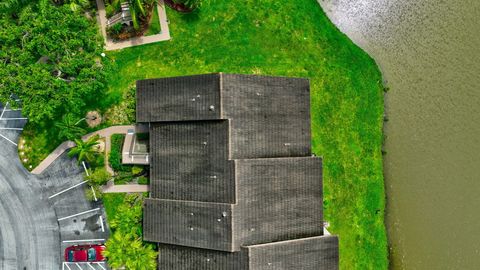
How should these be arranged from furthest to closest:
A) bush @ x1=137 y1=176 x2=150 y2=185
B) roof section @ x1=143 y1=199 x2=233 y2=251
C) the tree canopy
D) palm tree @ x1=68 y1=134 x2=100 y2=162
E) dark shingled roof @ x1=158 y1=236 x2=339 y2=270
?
bush @ x1=137 y1=176 x2=150 y2=185 → palm tree @ x1=68 y1=134 x2=100 y2=162 → dark shingled roof @ x1=158 y1=236 x2=339 y2=270 → roof section @ x1=143 y1=199 x2=233 y2=251 → the tree canopy

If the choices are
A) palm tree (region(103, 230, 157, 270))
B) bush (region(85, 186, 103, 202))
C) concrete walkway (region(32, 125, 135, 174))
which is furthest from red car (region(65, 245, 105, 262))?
concrete walkway (region(32, 125, 135, 174))

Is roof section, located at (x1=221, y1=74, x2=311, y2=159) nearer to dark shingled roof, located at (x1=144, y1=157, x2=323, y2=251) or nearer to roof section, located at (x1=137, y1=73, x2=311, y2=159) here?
roof section, located at (x1=137, y1=73, x2=311, y2=159)

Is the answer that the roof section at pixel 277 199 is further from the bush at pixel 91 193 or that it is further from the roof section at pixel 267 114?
the bush at pixel 91 193

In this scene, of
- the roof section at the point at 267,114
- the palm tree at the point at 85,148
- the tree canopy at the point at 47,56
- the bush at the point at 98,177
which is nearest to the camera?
the tree canopy at the point at 47,56

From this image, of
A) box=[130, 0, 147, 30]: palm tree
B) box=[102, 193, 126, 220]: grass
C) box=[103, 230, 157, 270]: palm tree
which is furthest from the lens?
box=[102, 193, 126, 220]: grass

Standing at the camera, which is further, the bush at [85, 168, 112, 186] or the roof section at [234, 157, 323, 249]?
the bush at [85, 168, 112, 186]

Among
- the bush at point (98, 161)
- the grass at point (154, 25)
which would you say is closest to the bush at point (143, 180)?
the bush at point (98, 161)

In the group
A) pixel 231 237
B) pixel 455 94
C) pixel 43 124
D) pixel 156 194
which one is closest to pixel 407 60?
pixel 455 94
